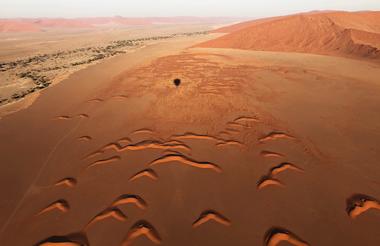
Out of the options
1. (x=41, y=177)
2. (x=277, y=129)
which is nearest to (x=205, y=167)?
(x=277, y=129)

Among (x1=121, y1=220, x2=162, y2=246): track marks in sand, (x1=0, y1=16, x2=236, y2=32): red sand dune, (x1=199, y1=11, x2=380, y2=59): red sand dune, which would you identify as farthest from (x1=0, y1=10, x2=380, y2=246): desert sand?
(x1=0, y1=16, x2=236, y2=32): red sand dune

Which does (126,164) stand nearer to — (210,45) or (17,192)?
(17,192)

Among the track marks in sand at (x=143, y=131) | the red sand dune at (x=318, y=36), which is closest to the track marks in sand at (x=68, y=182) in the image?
the track marks in sand at (x=143, y=131)

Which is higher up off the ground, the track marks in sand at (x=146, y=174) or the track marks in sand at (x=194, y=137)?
the track marks in sand at (x=194, y=137)

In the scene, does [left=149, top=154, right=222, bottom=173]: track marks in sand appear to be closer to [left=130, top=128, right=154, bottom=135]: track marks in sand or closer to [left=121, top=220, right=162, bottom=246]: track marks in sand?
[left=130, top=128, right=154, bottom=135]: track marks in sand

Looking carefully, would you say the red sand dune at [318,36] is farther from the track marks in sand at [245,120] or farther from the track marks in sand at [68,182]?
the track marks in sand at [68,182]
